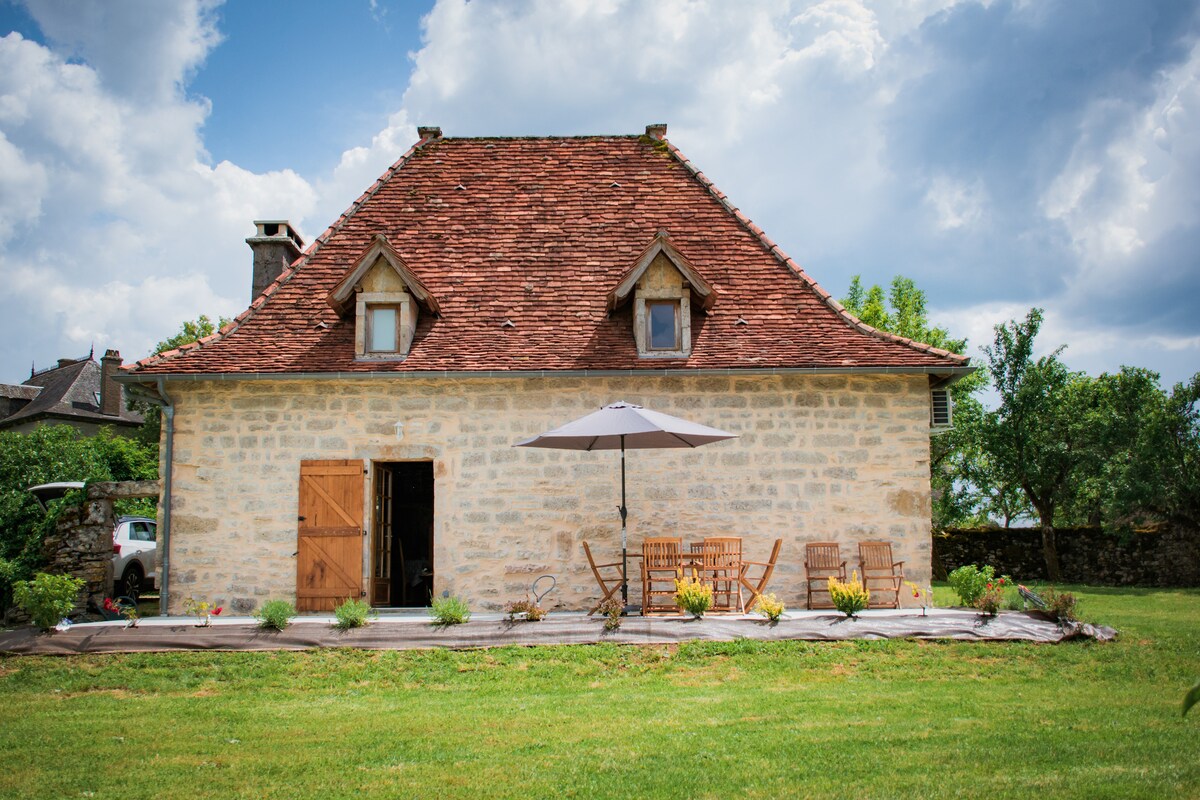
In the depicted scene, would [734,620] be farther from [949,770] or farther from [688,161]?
[688,161]

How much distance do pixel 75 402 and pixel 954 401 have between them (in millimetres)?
34249

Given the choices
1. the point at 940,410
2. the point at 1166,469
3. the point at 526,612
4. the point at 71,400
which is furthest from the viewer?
the point at 71,400

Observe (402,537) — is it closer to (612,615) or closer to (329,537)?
(329,537)

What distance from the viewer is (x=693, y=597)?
33.3 feet

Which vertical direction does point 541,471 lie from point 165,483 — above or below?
above

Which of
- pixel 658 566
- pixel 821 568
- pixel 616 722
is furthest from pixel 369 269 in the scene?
pixel 616 722

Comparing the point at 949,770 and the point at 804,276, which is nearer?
the point at 949,770

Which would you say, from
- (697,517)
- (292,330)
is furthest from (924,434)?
(292,330)

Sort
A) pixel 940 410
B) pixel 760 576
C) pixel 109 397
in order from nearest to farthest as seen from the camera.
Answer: pixel 760 576 → pixel 940 410 → pixel 109 397

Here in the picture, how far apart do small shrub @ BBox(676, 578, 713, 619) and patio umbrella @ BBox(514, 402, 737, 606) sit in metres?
0.68

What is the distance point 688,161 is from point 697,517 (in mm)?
6426

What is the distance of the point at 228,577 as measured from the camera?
12008 millimetres

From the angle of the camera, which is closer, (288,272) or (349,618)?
(349,618)

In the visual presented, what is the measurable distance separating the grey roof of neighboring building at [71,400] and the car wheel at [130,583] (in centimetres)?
2393
